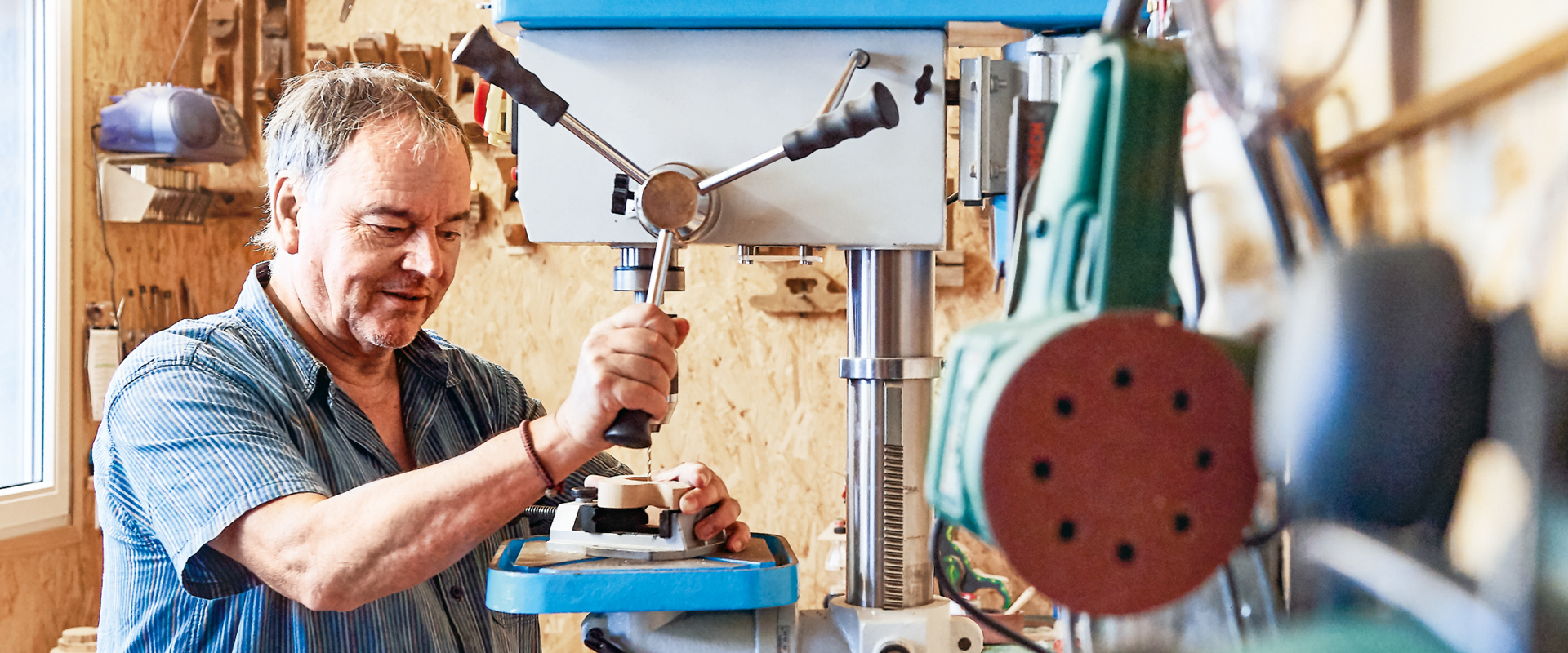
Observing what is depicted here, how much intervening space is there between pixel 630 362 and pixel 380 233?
553 mm

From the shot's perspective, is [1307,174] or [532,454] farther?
[532,454]

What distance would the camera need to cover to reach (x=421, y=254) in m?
1.24

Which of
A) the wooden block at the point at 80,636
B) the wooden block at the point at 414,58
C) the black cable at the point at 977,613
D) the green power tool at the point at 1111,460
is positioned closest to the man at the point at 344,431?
the black cable at the point at 977,613

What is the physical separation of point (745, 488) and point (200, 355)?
6.29 feet

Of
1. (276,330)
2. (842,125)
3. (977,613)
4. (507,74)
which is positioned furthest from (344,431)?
(977,613)

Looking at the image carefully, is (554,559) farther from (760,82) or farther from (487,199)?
(487,199)

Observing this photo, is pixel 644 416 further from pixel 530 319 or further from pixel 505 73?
pixel 530 319

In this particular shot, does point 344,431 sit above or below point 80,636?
above

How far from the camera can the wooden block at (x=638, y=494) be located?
92 cm

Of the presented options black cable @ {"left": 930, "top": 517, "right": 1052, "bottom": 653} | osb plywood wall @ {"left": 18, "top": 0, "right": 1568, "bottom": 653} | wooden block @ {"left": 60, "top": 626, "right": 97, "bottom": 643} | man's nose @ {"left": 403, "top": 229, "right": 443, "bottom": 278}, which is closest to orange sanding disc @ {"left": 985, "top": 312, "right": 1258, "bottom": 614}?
black cable @ {"left": 930, "top": 517, "right": 1052, "bottom": 653}

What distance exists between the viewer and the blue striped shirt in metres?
1.01

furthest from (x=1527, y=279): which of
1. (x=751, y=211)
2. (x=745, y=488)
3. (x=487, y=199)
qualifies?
(x=487, y=199)

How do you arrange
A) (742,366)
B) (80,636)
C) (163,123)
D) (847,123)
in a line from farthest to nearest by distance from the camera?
(742,366), (163,123), (80,636), (847,123)

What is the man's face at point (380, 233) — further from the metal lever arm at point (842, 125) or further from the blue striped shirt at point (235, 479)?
the metal lever arm at point (842, 125)
